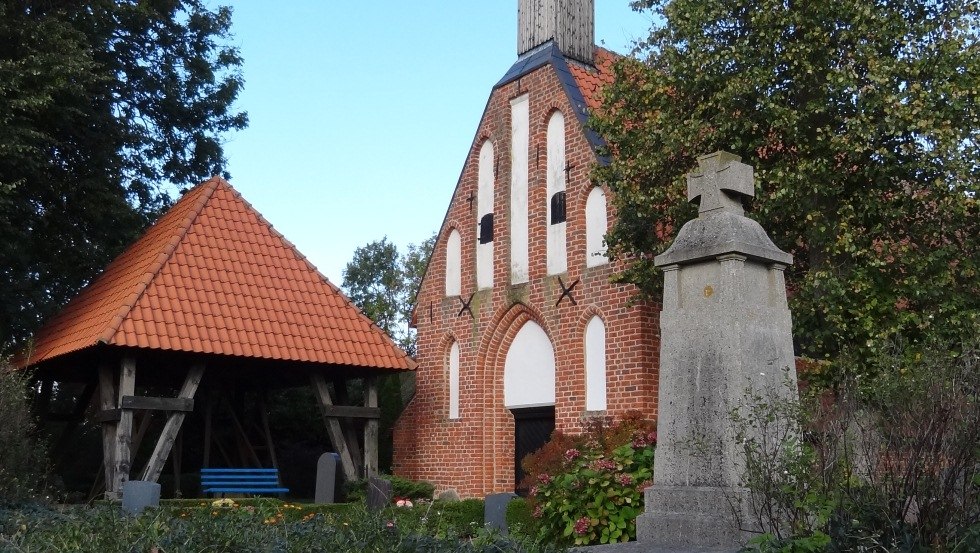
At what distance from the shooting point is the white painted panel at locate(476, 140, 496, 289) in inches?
655

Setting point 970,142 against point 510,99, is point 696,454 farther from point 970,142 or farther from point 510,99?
point 510,99

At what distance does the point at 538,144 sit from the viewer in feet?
51.8

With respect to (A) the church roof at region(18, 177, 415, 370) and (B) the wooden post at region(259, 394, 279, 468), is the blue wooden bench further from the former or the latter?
(A) the church roof at region(18, 177, 415, 370)

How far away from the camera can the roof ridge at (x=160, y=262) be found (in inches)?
491

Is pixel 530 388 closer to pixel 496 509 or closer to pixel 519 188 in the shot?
pixel 519 188

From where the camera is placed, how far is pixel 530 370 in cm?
1581

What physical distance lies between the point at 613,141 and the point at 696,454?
6.10m

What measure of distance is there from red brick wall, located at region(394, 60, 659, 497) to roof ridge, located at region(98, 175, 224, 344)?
4.14m

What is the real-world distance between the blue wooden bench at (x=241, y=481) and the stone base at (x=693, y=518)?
316 inches

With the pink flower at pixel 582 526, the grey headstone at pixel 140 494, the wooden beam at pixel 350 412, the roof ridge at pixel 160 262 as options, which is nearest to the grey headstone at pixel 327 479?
the wooden beam at pixel 350 412

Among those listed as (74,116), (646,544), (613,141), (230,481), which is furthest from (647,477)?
(74,116)

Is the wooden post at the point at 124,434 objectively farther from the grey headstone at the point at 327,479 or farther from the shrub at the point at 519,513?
the shrub at the point at 519,513

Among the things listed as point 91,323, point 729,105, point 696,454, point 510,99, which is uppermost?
point 510,99

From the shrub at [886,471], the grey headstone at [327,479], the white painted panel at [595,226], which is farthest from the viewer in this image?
the white painted panel at [595,226]
